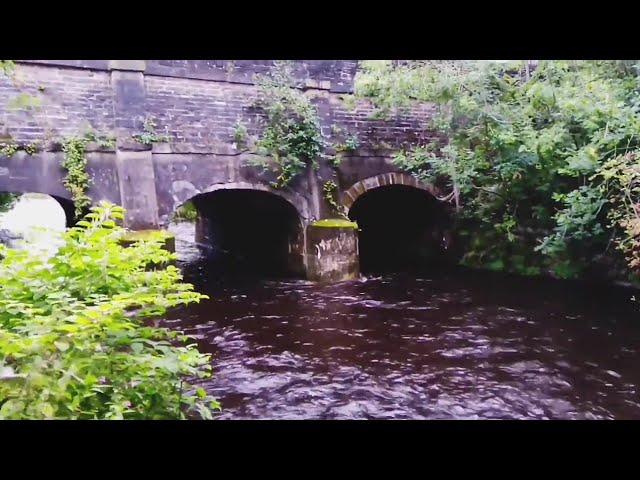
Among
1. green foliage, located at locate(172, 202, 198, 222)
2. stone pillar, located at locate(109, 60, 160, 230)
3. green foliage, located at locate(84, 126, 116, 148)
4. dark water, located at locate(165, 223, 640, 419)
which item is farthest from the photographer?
green foliage, located at locate(172, 202, 198, 222)

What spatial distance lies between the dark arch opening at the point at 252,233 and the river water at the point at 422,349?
149cm

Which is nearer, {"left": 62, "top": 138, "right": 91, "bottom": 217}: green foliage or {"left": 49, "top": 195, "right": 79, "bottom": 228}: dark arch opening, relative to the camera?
{"left": 62, "top": 138, "right": 91, "bottom": 217}: green foliage

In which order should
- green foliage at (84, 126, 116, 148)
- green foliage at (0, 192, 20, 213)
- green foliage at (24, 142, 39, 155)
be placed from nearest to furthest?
1. green foliage at (24, 142, 39, 155)
2. green foliage at (84, 126, 116, 148)
3. green foliage at (0, 192, 20, 213)

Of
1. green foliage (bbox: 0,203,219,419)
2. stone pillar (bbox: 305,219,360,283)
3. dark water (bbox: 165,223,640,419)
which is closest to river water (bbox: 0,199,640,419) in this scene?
dark water (bbox: 165,223,640,419)

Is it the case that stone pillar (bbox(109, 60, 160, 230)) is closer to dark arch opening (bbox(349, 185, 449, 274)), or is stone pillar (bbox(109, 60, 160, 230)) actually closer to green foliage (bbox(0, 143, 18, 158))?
green foliage (bbox(0, 143, 18, 158))

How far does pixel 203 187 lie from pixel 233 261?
6.09 m

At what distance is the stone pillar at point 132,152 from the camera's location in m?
10.1

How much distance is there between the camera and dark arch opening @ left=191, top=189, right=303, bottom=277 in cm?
1321

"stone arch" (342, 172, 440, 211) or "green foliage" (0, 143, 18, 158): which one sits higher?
"green foliage" (0, 143, 18, 158)

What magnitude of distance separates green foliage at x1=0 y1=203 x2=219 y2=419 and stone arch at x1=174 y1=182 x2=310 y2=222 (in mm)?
7358

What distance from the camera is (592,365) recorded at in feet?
22.6

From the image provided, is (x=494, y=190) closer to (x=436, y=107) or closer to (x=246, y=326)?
(x=436, y=107)

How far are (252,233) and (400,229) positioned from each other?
4.91 meters
